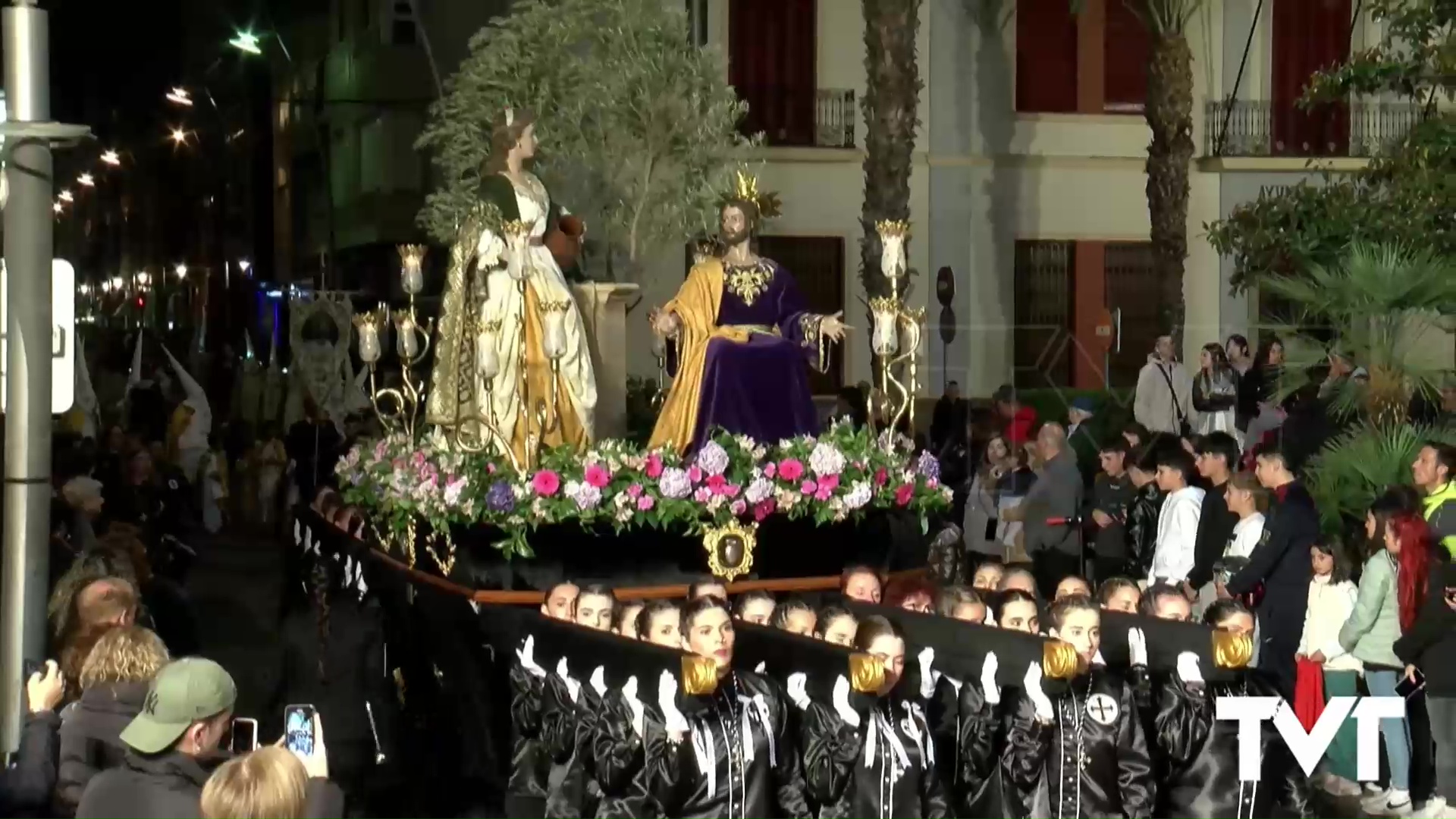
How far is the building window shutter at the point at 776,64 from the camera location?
27734 millimetres

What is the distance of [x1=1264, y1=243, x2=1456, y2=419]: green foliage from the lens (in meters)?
12.8

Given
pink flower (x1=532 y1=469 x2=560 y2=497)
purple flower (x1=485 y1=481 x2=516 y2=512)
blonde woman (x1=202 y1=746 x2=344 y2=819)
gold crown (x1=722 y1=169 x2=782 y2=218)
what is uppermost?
gold crown (x1=722 y1=169 x2=782 y2=218)

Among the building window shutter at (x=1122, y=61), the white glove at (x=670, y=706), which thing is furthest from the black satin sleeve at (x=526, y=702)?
the building window shutter at (x=1122, y=61)

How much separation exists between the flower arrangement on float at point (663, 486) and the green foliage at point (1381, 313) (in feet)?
8.75

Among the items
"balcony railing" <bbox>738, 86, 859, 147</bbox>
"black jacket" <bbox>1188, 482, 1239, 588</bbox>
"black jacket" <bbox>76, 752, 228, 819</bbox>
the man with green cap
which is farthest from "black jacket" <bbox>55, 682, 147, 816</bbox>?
"balcony railing" <bbox>738, 86, 859, 147</bbox>

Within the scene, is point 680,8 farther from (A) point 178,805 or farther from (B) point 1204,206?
(A) point 178,805

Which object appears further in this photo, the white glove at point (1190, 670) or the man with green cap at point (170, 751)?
the white glove at point (1190, 670)

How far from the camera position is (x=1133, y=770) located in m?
8.04

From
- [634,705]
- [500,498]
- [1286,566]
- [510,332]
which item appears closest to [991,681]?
[634,705]

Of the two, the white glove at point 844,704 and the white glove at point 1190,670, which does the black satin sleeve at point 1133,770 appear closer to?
the white glove at point 1190,670

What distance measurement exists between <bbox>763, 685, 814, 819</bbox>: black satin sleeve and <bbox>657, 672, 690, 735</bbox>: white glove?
308 mm

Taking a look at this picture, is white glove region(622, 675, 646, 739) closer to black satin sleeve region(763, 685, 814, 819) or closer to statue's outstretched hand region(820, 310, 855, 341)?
black satin sleeve region(763, 685, 814, 819)

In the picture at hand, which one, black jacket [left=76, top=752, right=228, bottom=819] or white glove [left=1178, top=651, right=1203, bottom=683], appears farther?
white glove [left=1178, top=651, right=1203, bottom=683]

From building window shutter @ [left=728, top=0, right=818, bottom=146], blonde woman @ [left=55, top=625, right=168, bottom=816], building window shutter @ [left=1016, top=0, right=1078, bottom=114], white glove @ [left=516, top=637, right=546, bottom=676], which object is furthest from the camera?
building window shutter @ [left=1016, top=0, right=1078, bottom=114]
